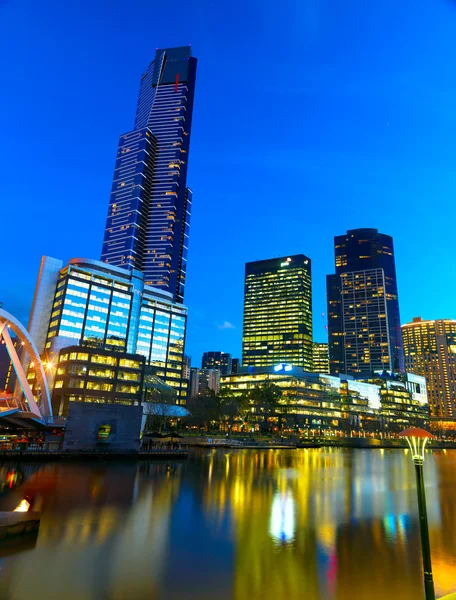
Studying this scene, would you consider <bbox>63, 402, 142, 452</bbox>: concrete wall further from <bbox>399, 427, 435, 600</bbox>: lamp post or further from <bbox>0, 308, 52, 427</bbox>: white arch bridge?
<bbox>399, 427, 435, 600</bbox>: lamp post

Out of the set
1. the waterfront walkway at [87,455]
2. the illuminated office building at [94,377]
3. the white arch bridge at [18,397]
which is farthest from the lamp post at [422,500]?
the illuminated office building at [94,377]

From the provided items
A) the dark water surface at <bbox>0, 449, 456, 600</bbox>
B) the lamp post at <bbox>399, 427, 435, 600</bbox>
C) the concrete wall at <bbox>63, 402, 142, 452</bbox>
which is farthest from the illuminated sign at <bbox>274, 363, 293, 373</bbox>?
the lamp post at <bbox>399, 427, 435, 600</bbox>

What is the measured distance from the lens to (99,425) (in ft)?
210

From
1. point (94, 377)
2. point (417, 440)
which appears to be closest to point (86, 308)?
point (94, 377)

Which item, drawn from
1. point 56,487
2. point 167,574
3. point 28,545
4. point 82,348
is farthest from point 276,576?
point 82,348

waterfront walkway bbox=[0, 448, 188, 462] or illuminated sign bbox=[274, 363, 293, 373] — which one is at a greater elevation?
illuminated sign bbox=[274, 363, 293, 373]

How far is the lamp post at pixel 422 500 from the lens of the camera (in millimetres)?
10930

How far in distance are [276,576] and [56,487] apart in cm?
2634

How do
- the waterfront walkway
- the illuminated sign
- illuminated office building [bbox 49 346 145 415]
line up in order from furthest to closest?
the illuminated sign < illuminated office building [bbox 49 346 145 415] < the waterfront walkway

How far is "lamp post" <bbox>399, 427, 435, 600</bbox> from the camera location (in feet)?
35.9

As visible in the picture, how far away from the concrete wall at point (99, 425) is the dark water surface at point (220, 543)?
20.0 metres

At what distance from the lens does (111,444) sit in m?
64.4

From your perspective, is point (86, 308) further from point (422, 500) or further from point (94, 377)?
point (422, 500)

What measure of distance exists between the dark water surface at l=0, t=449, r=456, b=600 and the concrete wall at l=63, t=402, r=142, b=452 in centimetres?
2000
